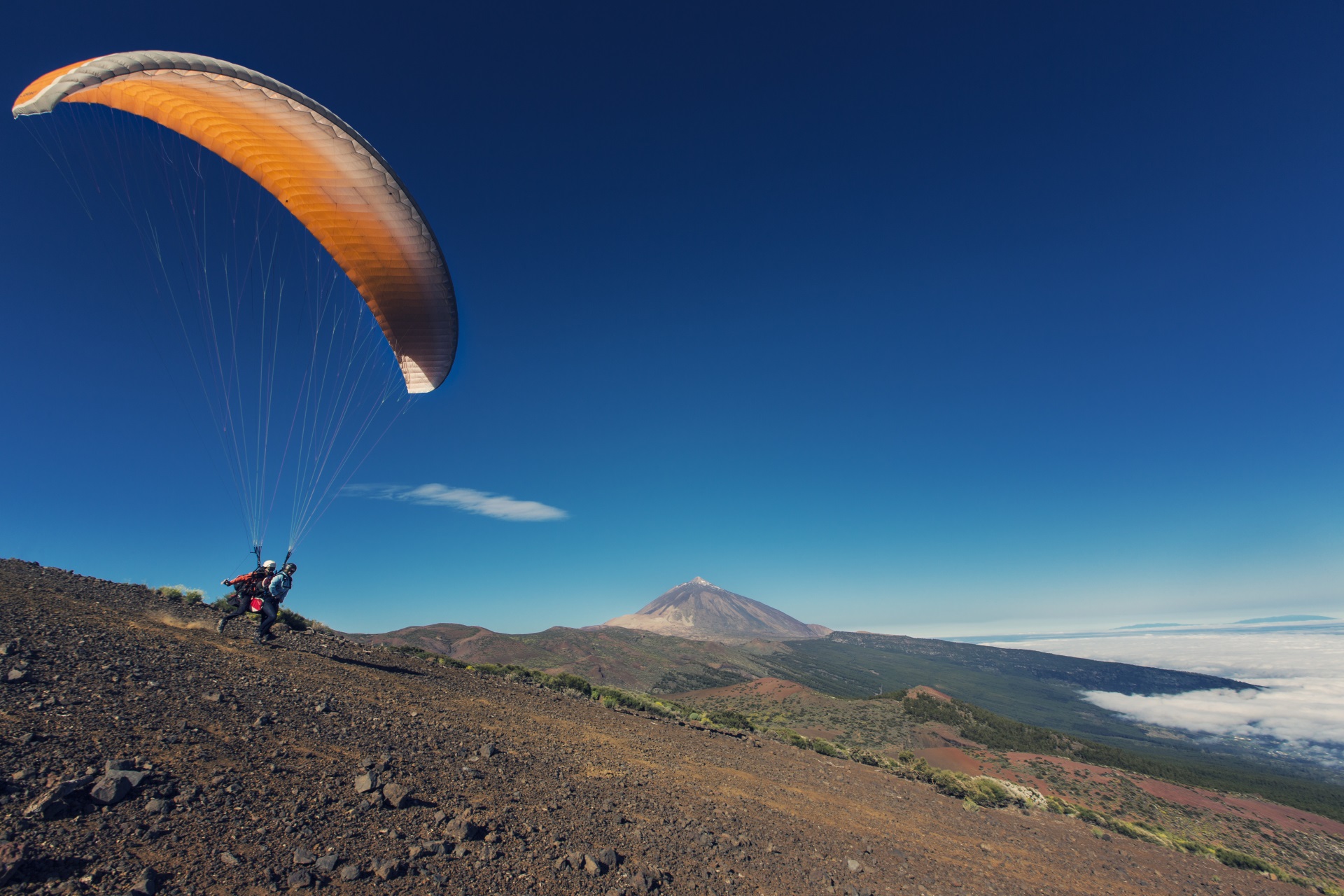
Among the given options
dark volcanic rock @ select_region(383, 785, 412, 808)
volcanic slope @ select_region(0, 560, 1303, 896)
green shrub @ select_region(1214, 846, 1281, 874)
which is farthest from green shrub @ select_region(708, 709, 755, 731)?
dark volcanic rock @ select_region(383, 785, 412, 808)

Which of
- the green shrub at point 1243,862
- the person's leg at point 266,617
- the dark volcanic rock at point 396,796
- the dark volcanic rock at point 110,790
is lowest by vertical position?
the green shrub at point 1243,862

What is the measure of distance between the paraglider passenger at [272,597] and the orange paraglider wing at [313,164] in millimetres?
5099

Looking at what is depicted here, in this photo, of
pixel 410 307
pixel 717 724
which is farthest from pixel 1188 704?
pixel 410 307

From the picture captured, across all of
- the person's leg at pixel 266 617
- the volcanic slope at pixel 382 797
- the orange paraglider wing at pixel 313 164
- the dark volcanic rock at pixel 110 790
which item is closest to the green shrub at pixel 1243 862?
the volcanic slope at pixel 382 797

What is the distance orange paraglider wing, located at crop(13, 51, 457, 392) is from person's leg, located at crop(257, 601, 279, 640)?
5.67m

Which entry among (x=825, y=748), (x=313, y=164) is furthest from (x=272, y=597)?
(x=825, y=748)

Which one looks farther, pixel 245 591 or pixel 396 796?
pixel 245 591

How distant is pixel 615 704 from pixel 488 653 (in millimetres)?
71231

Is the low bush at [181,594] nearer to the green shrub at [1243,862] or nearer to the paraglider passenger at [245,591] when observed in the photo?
the paraglider passenger at [245,591]

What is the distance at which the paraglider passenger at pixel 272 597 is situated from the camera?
998 centimetres

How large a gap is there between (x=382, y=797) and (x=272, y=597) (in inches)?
271

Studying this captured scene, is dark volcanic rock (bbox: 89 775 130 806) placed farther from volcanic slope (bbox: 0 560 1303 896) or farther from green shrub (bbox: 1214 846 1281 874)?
green shrub (bbox: 1214 846 1281 874)

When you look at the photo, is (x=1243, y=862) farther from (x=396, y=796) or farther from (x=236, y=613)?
(x=236, y=613)

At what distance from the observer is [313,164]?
31.9 feet
